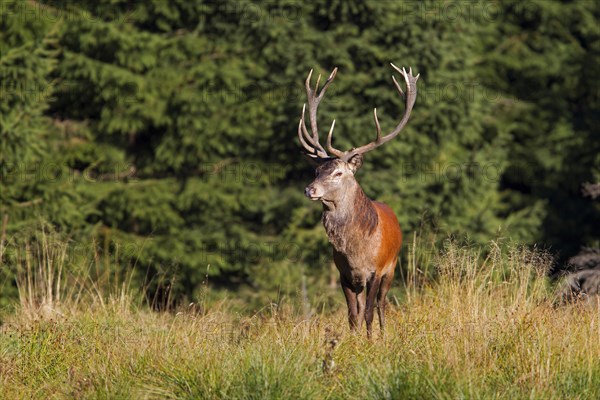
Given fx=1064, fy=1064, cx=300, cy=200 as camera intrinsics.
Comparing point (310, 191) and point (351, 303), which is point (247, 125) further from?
point (310, 191)

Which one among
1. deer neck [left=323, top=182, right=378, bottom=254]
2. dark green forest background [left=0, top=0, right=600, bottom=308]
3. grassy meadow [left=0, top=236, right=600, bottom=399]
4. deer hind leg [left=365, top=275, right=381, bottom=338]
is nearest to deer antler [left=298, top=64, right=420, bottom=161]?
deer neck [left=323, top=182, right=378, bottom=254]

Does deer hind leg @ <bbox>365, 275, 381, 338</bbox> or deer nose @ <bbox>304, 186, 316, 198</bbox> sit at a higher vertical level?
deer nose @ <bbox>304, 186, 316, 198</bbox>

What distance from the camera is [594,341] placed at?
21.6 ft

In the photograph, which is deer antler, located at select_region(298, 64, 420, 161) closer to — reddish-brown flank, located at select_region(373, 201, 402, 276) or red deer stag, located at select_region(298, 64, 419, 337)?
red deer stag, located at select_region(298, 64, 419, 337)

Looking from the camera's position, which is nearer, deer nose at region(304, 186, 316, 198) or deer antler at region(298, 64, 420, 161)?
deer nose at region(304, 186, 316, 198)

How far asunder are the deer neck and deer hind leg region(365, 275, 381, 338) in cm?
29

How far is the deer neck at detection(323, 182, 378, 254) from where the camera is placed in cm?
805

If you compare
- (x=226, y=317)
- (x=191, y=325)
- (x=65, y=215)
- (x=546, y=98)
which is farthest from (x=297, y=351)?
(x=546, y=98)

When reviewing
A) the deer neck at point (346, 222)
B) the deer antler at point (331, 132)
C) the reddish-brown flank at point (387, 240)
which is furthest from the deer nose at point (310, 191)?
the reddish-brown flank at point (387, 240)

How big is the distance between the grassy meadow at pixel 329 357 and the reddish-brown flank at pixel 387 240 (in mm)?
545

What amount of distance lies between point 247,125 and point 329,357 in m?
13.4

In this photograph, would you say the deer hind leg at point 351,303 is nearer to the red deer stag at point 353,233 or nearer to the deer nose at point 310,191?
the red deer stag at point 353,233

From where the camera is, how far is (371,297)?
805 centimetres

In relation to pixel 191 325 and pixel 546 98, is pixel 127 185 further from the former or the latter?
pixel 191 325
